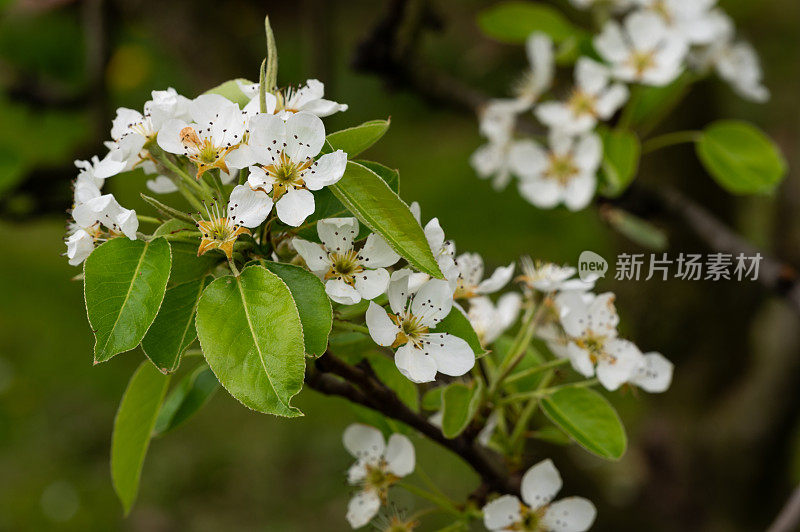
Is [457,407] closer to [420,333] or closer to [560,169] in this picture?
[420,333]

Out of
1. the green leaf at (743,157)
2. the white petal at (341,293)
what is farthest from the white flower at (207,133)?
the green leaf at (743,157)

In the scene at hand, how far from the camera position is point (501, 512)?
0.82 meters

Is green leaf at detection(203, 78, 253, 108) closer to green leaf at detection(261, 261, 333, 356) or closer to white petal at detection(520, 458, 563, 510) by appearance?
green leaf at detection(261, 261, 333, 356)

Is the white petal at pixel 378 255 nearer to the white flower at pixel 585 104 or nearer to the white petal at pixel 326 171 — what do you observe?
the white petal at pixel 326 171

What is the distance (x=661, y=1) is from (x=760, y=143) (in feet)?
1.11

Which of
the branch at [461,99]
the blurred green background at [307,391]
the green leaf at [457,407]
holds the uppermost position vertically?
the green leaf at [457,407]

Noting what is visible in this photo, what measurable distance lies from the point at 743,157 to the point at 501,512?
99 centimetres

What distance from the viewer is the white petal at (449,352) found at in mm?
717

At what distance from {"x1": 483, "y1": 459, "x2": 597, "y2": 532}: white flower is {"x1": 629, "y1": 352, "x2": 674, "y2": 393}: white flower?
17 cm

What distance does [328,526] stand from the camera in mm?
2811

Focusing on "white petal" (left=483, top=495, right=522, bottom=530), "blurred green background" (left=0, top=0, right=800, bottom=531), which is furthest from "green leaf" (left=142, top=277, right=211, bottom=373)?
"blurred green background" (left=0, top=0, right=800, bottom=531)

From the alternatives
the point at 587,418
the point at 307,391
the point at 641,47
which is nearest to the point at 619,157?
the point at 641,47

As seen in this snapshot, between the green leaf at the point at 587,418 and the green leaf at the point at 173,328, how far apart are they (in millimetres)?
398

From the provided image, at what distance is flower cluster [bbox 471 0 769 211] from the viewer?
1453 millimetres
